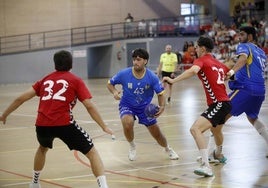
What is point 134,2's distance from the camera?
44.9 meters

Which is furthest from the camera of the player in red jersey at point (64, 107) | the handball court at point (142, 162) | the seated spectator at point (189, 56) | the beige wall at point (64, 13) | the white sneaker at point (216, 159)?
the beige wall at point (64, 13)

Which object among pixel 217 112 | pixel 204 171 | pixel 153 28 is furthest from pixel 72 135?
pixel 153 28

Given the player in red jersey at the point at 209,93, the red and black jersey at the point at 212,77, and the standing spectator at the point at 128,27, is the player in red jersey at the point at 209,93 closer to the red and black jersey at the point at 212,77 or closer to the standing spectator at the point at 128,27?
the red and black jersey at the point at 212,77

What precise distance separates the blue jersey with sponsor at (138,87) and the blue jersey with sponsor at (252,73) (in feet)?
4.36

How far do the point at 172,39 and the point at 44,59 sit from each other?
957cm

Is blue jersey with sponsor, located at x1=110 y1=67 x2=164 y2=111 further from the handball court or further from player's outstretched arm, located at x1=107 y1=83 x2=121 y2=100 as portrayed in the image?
the handball court

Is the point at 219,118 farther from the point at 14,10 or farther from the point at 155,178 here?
the point at 14,10

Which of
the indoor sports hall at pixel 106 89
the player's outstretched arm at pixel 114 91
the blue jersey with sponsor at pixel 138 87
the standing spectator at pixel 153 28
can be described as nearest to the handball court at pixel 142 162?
the indoor sports hall at pixel 106 89

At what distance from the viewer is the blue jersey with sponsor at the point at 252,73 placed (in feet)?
30.8

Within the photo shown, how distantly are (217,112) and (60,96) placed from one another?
261cm

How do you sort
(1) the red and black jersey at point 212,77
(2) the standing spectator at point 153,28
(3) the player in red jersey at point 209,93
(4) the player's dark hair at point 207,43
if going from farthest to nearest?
(2) the standing spectator at point 153,28 < (4) the player's dark hair at point 207,43 < (1) the red and black jersey at point 212,77 < (3) the player in red jersey at point 209,93

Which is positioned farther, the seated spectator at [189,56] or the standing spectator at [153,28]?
the standing spectator at [153,28]

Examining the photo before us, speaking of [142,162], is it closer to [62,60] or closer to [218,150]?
[218,150]

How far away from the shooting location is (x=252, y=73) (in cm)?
945
